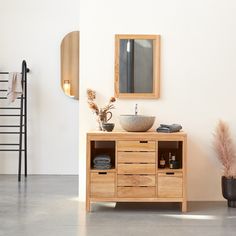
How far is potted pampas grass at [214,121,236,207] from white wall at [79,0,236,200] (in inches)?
4.7

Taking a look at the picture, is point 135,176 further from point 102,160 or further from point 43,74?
point 43,74

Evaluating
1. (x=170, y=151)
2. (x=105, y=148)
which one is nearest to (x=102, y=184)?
(x=105, y=148)

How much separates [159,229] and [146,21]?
93.8 inches

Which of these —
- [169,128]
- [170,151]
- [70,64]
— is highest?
[70,64]

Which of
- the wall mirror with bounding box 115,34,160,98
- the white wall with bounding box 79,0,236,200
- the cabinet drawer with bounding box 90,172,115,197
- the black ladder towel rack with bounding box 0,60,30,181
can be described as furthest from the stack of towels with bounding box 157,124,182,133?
the black ladder towel rack with bounding box 0,60,30,181

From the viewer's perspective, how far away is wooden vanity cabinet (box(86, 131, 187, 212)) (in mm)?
4285

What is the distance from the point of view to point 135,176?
4285 mm

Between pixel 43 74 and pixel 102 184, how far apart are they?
2.97 m

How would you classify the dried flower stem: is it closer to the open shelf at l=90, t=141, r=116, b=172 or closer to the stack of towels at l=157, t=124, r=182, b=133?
the stack of towels at l=157, t=124, r=182, b=133

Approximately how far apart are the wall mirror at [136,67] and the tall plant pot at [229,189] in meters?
1.23

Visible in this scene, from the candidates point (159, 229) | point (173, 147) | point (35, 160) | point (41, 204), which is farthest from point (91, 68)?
point (35, 160)

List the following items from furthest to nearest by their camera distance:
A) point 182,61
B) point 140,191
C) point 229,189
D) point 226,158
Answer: point 182,61 → point 226,158 → point 229,189 → point 140,191

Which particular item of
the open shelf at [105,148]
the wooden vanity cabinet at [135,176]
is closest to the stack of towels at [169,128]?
the wooden vanity cabinet at [135,176]

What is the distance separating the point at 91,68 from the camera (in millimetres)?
4781
